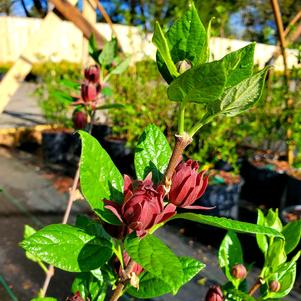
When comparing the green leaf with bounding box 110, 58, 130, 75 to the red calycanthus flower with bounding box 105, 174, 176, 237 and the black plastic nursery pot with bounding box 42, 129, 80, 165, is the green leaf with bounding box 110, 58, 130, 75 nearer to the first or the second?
the red calycanthus flower with bounding box 105, 174, 176, 237

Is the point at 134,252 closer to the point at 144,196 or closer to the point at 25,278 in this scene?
the point at 144,196

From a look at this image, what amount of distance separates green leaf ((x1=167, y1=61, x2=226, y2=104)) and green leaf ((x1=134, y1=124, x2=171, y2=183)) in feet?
0.44

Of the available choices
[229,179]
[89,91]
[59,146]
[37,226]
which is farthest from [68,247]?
[59,146]

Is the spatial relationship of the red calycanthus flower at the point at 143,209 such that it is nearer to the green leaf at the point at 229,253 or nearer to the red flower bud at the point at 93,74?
the green leaf at the point at 229,253

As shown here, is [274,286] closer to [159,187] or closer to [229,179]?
[159,187]

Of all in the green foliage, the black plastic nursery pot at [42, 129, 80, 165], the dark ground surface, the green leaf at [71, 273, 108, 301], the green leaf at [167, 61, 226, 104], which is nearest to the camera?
the green leaf at [167, 61, 226, 104]

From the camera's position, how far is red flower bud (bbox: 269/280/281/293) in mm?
625

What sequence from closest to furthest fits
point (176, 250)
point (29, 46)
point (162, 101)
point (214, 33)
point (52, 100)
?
point (29, 46), point (176, 250), point (214, 33), point (162, 101), point (52, 100)

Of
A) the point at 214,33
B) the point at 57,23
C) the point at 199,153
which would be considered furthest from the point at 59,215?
the point at 214,33

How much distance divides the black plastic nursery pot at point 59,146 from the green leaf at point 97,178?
164 inches

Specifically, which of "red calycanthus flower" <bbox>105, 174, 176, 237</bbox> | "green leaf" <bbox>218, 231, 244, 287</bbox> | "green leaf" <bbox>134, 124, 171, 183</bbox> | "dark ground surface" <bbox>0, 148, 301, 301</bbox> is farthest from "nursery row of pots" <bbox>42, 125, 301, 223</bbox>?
"red calycanthus flower" <bbox>105, 174, 176, 237</bbox>

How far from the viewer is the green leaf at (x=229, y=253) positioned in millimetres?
682

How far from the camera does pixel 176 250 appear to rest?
2.60 meters

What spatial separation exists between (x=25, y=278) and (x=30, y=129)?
341cm
